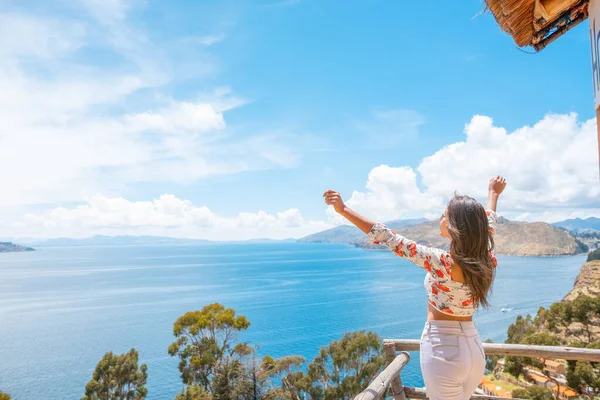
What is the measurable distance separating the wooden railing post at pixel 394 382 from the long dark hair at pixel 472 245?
4.53 ft

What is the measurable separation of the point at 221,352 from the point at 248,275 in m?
63.2

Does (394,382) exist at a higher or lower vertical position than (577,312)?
higher

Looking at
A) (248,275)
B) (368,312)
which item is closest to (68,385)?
(368,312)

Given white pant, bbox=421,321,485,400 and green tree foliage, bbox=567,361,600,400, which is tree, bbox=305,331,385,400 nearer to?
green tree foliage, bbox=567,361,600,400

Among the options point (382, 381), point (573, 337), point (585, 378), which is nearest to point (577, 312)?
point (573, 337)

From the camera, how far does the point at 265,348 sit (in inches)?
1307

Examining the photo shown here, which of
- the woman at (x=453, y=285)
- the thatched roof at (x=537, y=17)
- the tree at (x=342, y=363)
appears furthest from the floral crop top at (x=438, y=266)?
the tree at (x=342, y=363)

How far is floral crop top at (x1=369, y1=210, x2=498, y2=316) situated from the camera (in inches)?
56.5

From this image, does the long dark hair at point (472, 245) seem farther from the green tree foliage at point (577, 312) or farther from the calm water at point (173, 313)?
the calm water at point (173, 313)

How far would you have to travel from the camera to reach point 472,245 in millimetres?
1414

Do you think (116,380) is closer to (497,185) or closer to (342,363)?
(342,363)

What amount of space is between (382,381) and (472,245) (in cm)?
120

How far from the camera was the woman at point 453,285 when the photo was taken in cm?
142

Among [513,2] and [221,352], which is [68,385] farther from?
[513,2]
